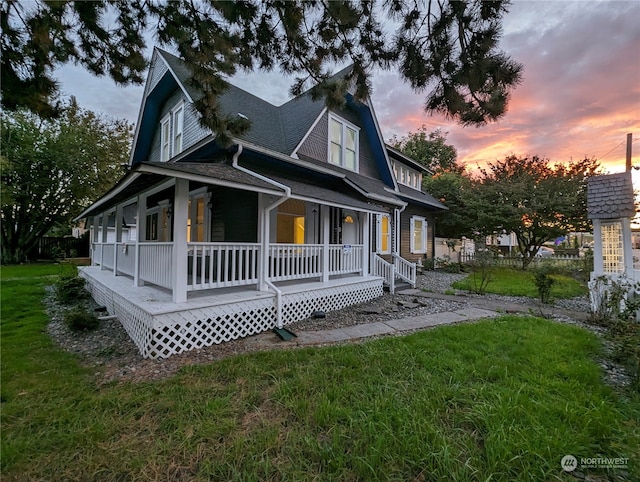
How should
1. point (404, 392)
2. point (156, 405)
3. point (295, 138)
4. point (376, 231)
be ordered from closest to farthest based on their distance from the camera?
point (156, 405) → point (404, 392) → point (295, 138) → point (376, 231)

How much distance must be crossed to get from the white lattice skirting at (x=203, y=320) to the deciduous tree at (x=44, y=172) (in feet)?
53.4

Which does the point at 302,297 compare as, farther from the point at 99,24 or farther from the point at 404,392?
the point at 99,24

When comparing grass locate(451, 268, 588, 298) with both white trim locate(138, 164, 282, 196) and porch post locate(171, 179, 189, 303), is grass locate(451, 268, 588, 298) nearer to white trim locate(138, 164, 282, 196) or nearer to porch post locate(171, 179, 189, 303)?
white trim locate(138, 164, 282, 196)

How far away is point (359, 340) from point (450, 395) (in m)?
2.13

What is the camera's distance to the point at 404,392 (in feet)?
10.3

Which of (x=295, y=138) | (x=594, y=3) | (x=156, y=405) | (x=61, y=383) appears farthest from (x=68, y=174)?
(x=594, y=3)

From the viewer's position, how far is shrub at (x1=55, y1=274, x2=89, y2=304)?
8000 millimetres

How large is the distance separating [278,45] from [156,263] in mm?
4390

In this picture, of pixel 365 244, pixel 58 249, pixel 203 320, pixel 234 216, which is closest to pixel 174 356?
pixel 203 320

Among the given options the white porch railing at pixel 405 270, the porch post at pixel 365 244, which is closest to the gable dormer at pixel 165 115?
the porch post at pixel 365 244

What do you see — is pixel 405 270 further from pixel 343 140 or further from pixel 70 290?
pixel 70 290

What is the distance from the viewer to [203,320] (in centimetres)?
475

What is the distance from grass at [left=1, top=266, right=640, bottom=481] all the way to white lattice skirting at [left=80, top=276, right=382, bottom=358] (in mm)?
868

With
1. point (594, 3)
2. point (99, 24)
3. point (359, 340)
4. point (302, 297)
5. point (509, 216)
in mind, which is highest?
point (594, 3)
